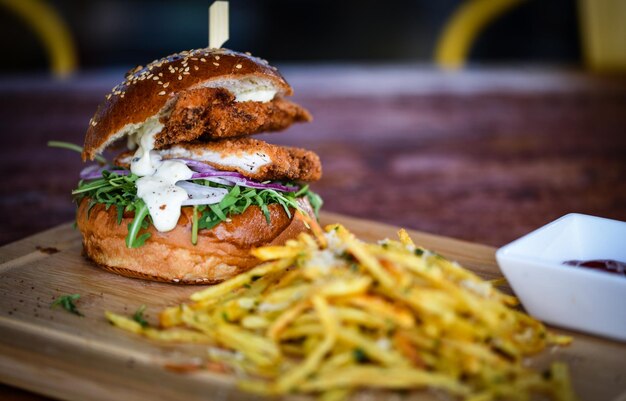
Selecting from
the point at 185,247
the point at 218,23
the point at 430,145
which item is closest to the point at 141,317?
the point at 185,247

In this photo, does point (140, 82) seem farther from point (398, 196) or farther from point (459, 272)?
point (398, 196)

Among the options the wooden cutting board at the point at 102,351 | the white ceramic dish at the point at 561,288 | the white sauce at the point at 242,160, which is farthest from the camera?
the white sauce at the point at 242,160

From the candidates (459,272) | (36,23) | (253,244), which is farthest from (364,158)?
(36,23)

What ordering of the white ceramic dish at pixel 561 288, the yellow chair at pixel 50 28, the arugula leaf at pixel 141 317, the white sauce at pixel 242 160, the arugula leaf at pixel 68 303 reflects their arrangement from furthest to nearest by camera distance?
1. the yellow chair at pixel 50 28
2. the white sauce at pixel 242 160
3. the arugula leaf at pixel 68 303
4. the arugula leaf at pixel 141 317
5. the white ceramic dish at pixel 561 288

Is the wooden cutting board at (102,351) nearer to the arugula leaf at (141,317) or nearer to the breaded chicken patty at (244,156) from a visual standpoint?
the arugula leaf at (141,317)

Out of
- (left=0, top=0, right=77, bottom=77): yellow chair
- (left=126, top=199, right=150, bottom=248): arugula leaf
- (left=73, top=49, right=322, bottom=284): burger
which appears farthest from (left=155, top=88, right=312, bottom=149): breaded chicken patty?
(left=0, top=0, right=77, bottom=77): yellow chair

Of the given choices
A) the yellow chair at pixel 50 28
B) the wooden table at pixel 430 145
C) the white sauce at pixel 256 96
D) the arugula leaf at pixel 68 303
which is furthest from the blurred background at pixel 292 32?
the arugula leaf at pixel 68 303

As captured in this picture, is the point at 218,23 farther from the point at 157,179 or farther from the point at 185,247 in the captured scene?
the point at 185,247
